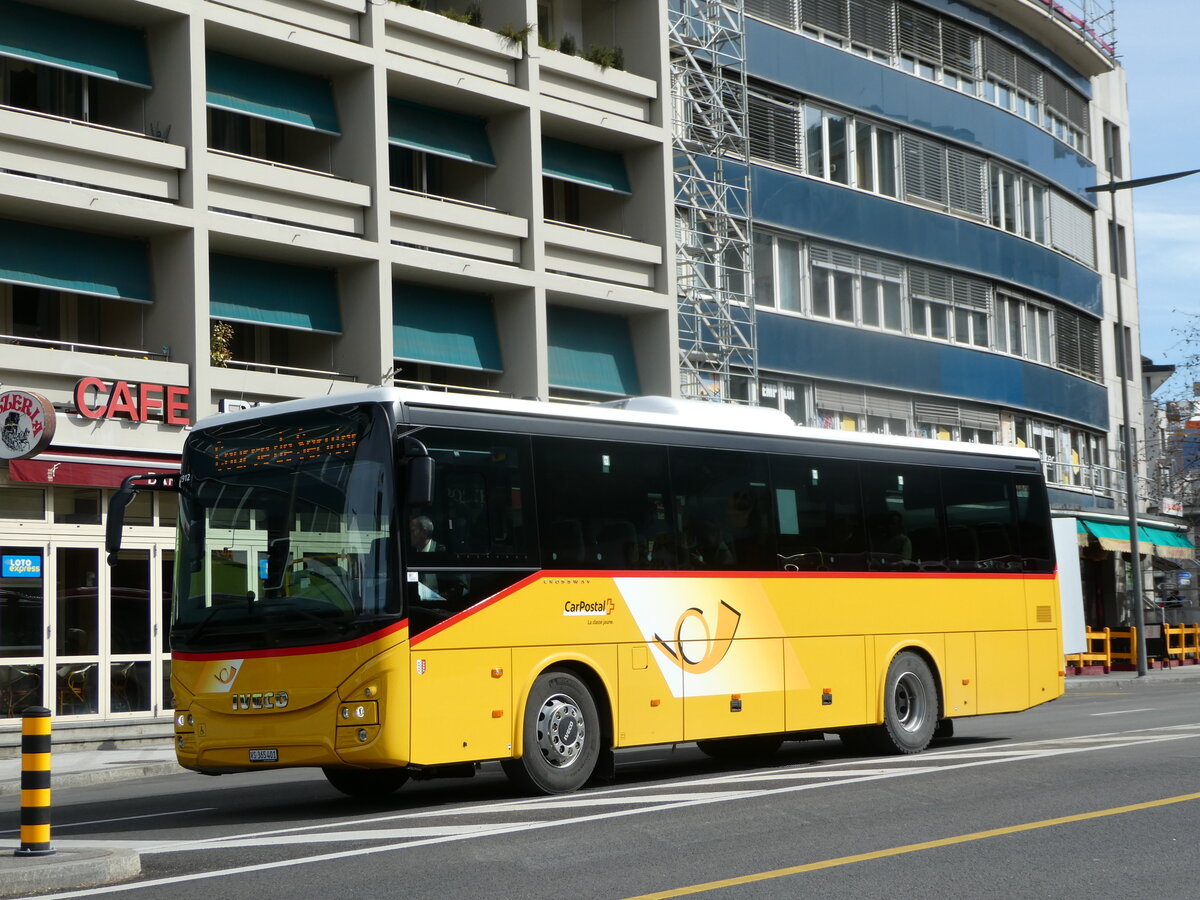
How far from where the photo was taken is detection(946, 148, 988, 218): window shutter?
134ft

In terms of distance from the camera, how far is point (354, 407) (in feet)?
41.2

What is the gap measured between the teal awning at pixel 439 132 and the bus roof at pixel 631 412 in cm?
1329

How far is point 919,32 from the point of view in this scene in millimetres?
40281

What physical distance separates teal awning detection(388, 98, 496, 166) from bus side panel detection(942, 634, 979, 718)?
1430cm

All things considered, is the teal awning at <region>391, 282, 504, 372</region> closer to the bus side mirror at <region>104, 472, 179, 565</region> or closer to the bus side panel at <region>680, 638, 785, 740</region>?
the bus side panel at <region>680, 638, 785, 740</region>

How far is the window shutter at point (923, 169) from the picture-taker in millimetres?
39406

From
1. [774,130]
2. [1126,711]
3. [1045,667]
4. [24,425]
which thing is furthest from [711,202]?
[1045,667]

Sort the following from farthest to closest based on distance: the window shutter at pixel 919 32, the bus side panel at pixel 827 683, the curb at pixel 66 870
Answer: the window shutter at pixel 919 32 < the bus side panel at pixel 827 683 < the curb at pixel 66 870

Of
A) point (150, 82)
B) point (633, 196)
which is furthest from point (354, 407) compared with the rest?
point (633, 196)

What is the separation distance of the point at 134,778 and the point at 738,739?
22.3ft

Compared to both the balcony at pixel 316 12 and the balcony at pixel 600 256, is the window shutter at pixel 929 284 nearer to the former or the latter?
the balcony at pixel 600 256

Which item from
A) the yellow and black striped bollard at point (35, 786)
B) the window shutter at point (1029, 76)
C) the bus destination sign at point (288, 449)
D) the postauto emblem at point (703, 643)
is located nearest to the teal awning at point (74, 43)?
the bus destination sign at point (288, 449)

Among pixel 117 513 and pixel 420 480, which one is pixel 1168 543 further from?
pixel 117 513

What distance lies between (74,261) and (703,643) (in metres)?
13.2
